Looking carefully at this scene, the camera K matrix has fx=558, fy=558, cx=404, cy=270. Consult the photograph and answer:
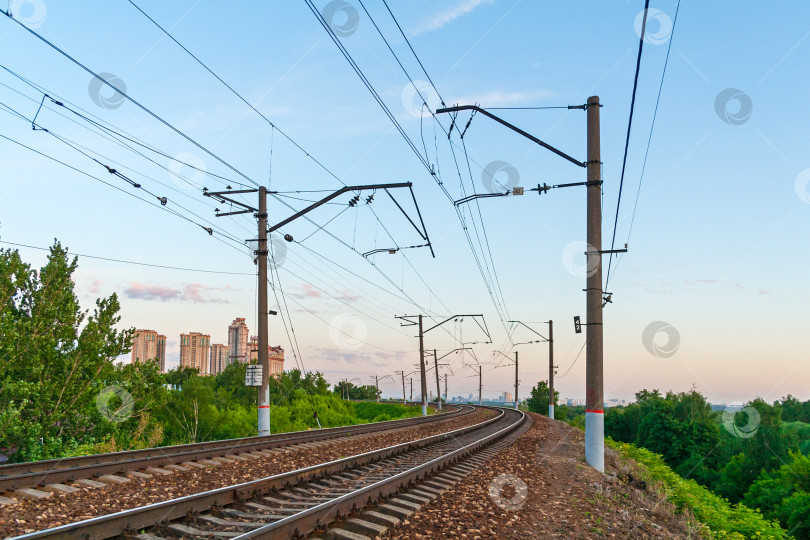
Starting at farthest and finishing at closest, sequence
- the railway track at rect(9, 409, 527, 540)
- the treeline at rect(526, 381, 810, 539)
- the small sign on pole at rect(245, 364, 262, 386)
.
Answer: the treeline at rect(526, 381, 810, 539), the small sign on pole at rect(245, 364, 262, 386), the railway track at rect(9, 409, 527, 540)

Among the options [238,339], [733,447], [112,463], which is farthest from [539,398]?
[112,463]

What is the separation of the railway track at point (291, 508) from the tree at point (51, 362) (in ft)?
26.3

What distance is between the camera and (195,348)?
14912cm

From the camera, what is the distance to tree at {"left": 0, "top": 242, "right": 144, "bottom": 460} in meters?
13.9

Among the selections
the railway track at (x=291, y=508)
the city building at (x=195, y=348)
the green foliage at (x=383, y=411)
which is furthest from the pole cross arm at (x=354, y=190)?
the city building at (x=195, y=348)

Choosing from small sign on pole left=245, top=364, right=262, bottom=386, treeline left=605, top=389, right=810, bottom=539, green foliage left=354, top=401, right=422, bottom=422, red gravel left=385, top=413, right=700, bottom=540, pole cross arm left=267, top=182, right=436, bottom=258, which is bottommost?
treeline left=605, top=389, right=810, bottom=539

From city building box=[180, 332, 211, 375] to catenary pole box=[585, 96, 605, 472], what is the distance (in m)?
146

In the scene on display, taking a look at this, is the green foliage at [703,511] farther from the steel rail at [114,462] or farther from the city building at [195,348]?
the city building at [195,348]

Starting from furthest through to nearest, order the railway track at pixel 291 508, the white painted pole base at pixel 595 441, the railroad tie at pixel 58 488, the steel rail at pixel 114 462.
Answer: the white painted pole base at pixel 595 441
the steel rail at pixel 114 462
the railroad tie at pixel 58 488
the railway track at pixel 291 508

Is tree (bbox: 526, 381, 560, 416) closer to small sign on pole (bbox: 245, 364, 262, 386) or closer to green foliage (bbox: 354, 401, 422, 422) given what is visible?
green foliage (bbox: 354, 401, 422, 422)

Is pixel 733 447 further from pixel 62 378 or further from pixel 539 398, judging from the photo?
pixel 62 378

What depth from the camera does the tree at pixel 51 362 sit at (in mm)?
13867

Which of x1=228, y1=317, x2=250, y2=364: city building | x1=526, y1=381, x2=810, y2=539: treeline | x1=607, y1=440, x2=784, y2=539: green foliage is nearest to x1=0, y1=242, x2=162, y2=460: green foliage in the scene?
x1=607, y1=440, x2=784, y2=539: green foliage

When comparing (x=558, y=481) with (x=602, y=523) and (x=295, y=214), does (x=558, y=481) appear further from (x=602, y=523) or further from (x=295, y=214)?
(x=295, y=214)
